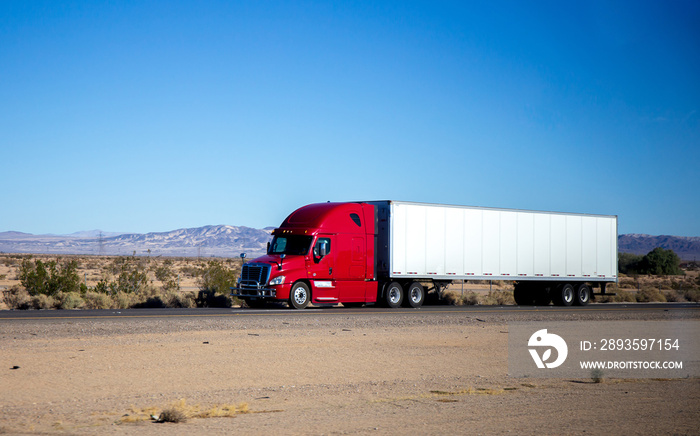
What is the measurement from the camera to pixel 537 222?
37062 mm

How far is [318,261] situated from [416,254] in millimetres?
4799

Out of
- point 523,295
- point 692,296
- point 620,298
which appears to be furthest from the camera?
point 692,296

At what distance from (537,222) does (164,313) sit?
18.9 meters

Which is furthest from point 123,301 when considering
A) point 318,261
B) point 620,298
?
point 620,298

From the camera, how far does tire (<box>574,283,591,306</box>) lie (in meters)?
38.6

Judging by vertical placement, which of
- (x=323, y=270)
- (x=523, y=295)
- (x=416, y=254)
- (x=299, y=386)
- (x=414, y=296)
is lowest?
(x=299, y=386)

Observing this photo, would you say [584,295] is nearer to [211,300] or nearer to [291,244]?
[291,244]

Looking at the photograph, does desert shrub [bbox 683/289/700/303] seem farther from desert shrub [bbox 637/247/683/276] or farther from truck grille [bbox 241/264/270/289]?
desert shrub [bbox 637/247/683/276]

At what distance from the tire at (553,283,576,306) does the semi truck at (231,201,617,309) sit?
0.05 meters

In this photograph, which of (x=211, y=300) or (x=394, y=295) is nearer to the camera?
(x=394, y=295)

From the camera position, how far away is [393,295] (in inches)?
1277

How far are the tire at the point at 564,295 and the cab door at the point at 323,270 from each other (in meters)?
12.9

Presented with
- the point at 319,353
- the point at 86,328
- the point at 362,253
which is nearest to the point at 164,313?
the point at 86,328

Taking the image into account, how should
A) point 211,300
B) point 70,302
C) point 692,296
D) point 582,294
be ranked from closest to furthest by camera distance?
1. point 70,302
2. point 211,300
3. point 582,294
4. point 692,296
